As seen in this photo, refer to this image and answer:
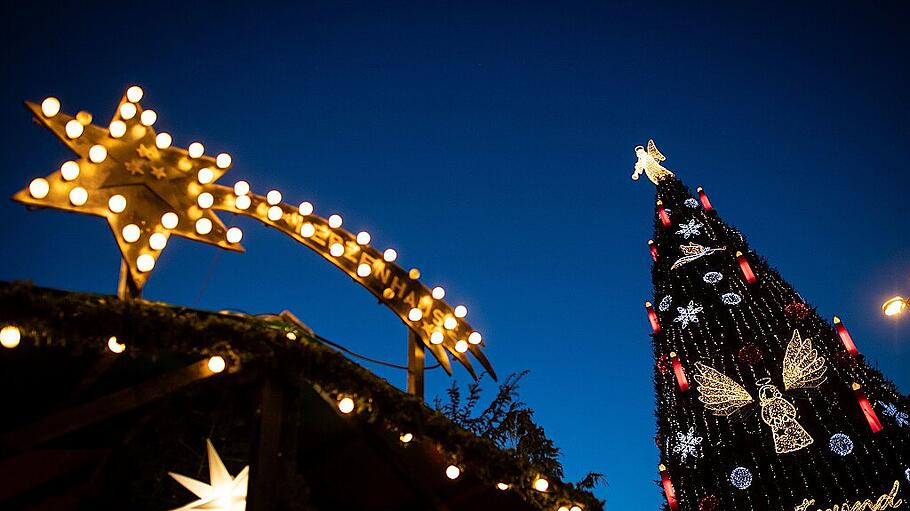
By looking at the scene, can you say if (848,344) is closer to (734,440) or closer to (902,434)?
(902,434)

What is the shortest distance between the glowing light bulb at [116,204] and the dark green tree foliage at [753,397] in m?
22.4

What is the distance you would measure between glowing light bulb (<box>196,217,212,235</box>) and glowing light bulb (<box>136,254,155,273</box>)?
846mm

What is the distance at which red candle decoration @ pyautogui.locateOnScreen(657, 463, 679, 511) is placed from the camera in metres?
24.3

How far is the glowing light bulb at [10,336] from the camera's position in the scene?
3920 millimetres

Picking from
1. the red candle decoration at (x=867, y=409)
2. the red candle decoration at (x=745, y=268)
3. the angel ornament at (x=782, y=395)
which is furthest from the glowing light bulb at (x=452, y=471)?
the red candle decoration at (x=745, y=268)

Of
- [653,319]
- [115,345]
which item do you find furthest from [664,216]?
[115,345]

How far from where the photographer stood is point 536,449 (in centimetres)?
1488

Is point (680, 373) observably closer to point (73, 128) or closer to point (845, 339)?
point (845, 339)

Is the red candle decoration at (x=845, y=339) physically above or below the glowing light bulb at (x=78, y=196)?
above

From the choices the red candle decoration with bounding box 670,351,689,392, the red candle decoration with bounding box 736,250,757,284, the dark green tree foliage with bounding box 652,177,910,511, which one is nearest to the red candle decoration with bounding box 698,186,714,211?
the dark green tree foliage with bounding box 652,177,910,511

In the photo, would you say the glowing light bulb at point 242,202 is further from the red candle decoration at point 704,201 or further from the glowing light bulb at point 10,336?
the red candle decoration at point 704,201

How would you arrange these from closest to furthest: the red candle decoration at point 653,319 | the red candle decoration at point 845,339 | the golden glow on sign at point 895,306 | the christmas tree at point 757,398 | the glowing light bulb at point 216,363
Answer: the glowing light bulb at point 216,363 < the golden glow on sign at point 895,306 < the christmas tree at point 757,398 < the red candle decoration at point 845,339 < the red candle decoration at point 653,319

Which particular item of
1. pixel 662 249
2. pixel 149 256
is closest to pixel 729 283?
pixel 662 249

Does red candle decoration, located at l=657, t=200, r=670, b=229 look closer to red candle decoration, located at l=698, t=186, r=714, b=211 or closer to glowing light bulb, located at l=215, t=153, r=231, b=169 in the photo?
red candle decoration, located at l=698, t=186, r=714, b=211
